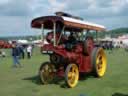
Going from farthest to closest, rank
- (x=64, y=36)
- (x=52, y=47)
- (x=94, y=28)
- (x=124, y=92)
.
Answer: (x=94, y=28)
(x=64, y=36)
(x=52, y=47)
(x=124, y=92)

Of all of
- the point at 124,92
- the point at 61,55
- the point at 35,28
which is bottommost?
the point at 124,92

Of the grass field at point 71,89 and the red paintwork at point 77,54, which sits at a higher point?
the red paintwork at point 77,54

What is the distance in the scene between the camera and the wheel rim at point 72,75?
45.8 ft

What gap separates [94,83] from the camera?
14773 mm

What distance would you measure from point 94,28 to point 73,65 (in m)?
3.01

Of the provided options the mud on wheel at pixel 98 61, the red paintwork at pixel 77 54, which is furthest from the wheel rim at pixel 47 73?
the mud on wheel at pixel 98 61

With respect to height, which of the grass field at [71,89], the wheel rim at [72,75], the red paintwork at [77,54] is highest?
the red paintwork at [77,54]

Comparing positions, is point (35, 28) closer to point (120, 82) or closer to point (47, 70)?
point (47, 70)

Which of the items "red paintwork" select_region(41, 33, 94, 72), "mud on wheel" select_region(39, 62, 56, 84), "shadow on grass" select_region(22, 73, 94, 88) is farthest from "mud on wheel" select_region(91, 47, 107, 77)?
"mud on wheel" select_region(39, 62, 56, 84)

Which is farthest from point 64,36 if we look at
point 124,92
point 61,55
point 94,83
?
point 124,92

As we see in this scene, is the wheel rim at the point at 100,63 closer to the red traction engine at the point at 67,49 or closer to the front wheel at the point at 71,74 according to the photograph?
the red traction engine at the point at 67,49

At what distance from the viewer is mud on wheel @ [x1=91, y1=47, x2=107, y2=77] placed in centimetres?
1606

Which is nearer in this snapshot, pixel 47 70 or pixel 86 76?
pixel 47 70

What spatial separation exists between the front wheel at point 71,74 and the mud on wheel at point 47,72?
86cm
